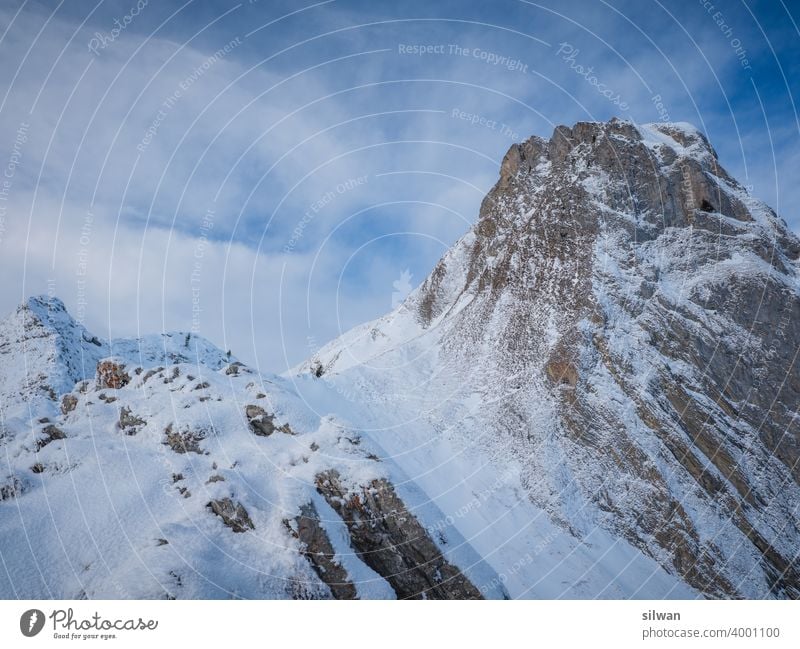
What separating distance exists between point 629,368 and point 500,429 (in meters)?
12.4

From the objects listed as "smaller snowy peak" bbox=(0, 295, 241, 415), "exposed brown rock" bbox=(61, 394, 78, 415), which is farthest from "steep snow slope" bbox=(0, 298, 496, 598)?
"smaller snowy peak" bbox=(0, 295, 241, 415)

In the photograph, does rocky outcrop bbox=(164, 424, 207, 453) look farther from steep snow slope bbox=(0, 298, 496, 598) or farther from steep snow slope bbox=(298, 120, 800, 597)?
steep snow slope bbox=(298, 120, 800, 597)

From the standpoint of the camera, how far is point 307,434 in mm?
29141

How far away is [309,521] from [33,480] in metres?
14.2

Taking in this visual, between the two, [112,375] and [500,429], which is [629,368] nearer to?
[500,429]

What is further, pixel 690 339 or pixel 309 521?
pixel 690 339

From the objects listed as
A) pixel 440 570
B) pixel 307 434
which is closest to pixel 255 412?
pixel 307 434

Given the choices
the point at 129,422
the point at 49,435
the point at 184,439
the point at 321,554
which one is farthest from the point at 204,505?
the point at 49,435

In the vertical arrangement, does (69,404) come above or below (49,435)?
above

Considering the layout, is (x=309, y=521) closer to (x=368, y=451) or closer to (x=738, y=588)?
(x=368, y=451)

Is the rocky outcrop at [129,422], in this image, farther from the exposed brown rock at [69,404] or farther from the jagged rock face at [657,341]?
the jagged rock face at [657,341]

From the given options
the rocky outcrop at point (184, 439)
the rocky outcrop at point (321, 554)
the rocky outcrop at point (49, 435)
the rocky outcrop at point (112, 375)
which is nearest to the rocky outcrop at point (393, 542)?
the rocky outcrop at point (321, 554)

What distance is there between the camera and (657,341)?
147 feet

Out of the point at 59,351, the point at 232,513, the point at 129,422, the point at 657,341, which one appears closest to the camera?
the point at 232,513
